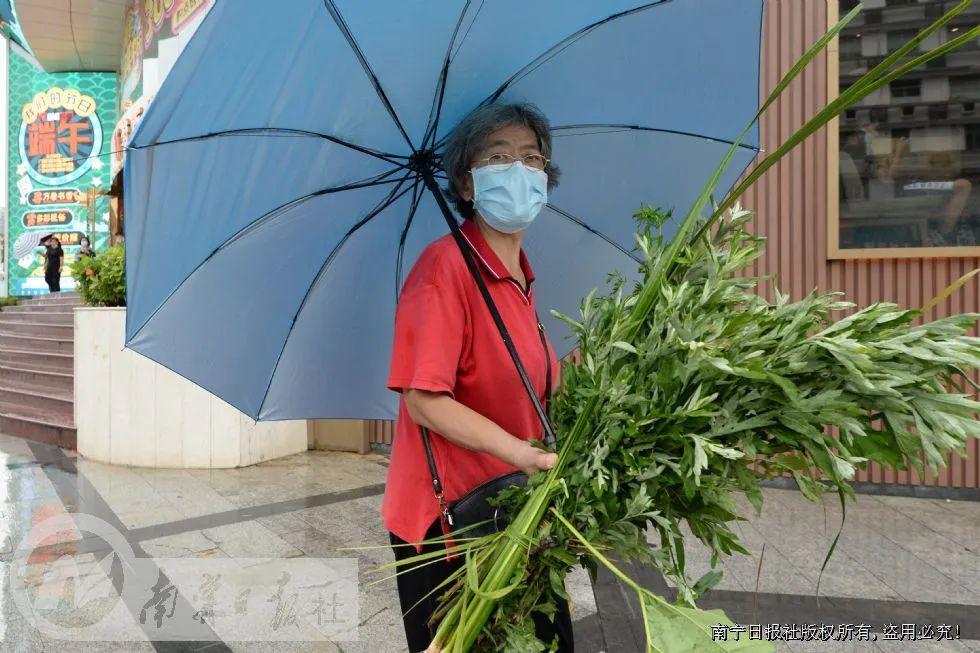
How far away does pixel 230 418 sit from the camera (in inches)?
243

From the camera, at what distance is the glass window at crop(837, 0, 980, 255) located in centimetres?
525

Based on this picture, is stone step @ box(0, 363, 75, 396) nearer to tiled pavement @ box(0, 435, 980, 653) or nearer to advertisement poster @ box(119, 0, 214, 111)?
tiled pavement @ box(0, 435, 980, 653)

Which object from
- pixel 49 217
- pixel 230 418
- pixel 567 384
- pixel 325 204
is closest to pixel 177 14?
pixel 230 418

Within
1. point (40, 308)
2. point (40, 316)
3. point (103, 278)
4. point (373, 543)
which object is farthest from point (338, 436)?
point (40, 308)

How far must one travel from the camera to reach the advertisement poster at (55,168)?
19953mm

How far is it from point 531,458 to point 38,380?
31.3ft

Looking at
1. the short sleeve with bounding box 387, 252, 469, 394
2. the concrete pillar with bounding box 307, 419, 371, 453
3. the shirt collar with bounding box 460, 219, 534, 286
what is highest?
the shirt collar with bounding box 460, 219, 534, 286

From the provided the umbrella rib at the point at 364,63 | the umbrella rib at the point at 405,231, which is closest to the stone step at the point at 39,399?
the umbrella rib at the point at 405,231

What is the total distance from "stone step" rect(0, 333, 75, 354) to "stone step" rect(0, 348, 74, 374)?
12 centimetres

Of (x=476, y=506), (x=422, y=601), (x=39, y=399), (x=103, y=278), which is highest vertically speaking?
(x=103, y=278)

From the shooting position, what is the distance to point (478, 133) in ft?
5.42

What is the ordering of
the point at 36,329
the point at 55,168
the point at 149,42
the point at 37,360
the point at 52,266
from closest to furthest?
1. the point at 37,360
2. the point at 36,329
3. the point at 149,42
4. the point at 52,266
5. the point at 55,168

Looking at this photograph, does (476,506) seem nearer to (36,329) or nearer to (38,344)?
(38,344)

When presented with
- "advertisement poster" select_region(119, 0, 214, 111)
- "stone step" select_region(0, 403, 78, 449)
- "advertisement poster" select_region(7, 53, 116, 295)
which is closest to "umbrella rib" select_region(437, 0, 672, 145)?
"stone step" select_region(0, 403, 78, 449)
